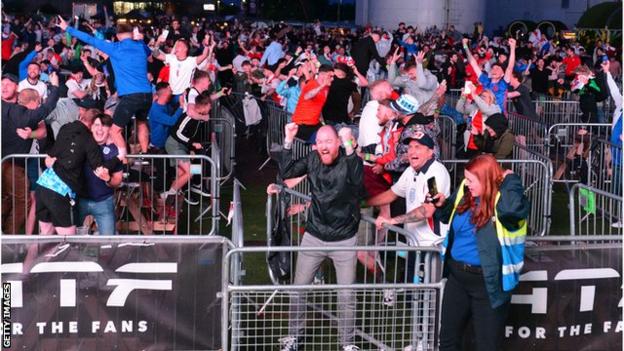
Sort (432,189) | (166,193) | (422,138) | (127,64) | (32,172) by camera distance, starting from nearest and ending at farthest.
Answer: (432,189) < (422,138) < (32,172) < (166,193) < (127,64)

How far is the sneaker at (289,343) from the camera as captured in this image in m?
8.56

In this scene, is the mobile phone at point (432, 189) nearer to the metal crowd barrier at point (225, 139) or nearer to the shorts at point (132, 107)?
the shorts at point (132, 107)

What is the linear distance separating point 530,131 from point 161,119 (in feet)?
18.6

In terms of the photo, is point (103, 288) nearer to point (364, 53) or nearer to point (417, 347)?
point (417, 347)

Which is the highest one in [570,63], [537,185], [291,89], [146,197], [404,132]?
[570,63]

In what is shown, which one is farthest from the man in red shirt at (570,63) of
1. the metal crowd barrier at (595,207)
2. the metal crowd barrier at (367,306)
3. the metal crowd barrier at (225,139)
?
the metal crowd barrier at (367,306)

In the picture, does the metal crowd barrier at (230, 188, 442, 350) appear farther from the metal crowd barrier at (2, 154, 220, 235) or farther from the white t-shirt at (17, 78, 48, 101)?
the white t-shirt at (17, 78, 48, 101)

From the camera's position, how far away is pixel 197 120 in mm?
13867

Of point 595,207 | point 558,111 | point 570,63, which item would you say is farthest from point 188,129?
point 570,63

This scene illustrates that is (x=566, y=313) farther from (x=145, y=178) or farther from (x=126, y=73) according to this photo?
(x=126, y=73)

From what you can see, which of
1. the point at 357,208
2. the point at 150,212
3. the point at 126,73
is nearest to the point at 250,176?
the point at 126,73

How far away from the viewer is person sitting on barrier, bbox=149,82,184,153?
14125 millimetres

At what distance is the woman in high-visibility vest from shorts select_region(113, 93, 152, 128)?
6.95 metres

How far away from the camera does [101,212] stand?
11.0 metres
